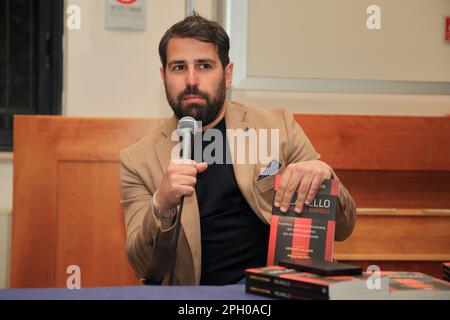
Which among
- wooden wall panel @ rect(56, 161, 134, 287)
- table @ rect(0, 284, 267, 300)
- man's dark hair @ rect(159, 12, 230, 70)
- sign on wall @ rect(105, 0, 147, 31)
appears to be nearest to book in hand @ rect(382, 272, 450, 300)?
table @ rect(0, 284, 267, 300)

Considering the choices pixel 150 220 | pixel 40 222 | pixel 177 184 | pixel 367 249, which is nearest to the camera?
pixel 177 184

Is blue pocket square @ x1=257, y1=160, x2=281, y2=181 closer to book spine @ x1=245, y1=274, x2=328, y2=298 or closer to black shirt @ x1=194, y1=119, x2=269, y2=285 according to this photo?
black shirt @ x1=194, y1=119, x2=269, y2=285

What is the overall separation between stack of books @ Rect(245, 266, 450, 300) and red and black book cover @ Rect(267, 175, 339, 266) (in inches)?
6.8

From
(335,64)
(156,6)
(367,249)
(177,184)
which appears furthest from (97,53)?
(367,249)

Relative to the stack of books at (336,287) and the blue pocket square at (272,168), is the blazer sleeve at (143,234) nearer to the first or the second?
the blue pocket square at (272,168)

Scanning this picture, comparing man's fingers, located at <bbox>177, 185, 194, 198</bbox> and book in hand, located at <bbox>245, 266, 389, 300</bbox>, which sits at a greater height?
man's fingers, located at <bbox>177, 185, 194, 198</bbox>

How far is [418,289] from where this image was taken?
96 centimetres

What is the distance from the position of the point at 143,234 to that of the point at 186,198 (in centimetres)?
20

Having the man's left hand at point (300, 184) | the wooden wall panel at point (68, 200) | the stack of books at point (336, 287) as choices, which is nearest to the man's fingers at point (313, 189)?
the man's left hand at point (300, 184)

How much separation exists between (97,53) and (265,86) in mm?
765

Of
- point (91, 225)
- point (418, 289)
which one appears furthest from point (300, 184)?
point (91, 225)

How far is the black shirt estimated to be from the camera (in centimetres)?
164

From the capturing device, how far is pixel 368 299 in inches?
35.8

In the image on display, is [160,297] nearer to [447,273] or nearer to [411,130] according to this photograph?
[447,273]
